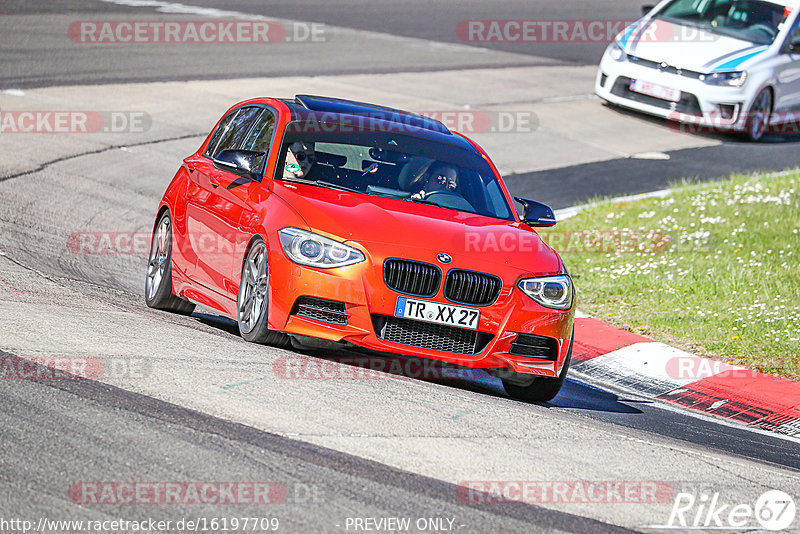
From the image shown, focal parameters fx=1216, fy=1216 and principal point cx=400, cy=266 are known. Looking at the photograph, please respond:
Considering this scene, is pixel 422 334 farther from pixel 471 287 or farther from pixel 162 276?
pixel 162 276

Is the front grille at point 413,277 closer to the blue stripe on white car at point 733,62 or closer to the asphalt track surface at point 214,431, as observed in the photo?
the asphalt track surface at point 214,431

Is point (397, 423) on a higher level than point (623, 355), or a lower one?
higher

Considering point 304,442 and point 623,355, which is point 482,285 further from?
point 623,355

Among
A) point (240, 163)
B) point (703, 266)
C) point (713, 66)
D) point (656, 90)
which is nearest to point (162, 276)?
point (240, 163)

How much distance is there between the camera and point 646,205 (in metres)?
14.9

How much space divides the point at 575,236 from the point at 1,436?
9.35 m

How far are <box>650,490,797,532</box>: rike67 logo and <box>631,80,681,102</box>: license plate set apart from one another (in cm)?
1400

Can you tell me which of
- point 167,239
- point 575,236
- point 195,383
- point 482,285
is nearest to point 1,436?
point 195,383

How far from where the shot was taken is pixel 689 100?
62.5ft

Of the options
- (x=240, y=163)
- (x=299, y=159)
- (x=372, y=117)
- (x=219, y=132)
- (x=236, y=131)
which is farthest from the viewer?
(x=219, y=132)

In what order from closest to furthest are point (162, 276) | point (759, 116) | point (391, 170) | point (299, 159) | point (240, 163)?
point (240, 163), point (299, 159), point (391, 170), point (162, 276), point (759, 116)

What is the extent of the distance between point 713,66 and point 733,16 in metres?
1.88

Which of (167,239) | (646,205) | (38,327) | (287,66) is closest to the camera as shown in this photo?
(38,327)

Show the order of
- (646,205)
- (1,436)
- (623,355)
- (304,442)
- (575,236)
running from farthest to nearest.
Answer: (646,205)
(575,236)
(623,355)
(304,442)
(1,436)
